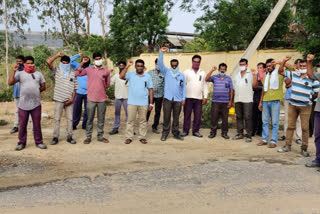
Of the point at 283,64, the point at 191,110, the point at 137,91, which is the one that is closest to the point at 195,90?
the point at 191,110

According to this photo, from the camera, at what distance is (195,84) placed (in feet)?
24.0

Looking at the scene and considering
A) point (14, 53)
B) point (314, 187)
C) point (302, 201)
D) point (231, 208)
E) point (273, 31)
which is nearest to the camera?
point (231, 208)

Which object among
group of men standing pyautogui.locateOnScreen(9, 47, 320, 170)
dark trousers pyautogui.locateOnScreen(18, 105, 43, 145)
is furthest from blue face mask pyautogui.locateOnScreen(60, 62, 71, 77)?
dark trousers pyautogui.locateOnScreen(18, 105, 43, 145)

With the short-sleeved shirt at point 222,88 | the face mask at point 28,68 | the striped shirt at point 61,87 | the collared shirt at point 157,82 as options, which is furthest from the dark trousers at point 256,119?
the face mask at point 28,68

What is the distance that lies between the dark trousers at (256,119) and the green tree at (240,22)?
25.8 ft

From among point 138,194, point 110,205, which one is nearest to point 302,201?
point 138,194

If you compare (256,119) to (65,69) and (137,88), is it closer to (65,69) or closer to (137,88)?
(137,88)

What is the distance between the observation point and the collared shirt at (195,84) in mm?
7320

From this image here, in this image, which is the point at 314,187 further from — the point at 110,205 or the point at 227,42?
the point at 227,42

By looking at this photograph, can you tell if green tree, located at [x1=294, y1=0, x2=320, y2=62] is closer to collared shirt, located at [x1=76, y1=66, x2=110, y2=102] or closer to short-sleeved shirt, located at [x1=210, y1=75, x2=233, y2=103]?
short-sleeved shirt, located at [x1=210, y1=75, x2=233, y2=103]

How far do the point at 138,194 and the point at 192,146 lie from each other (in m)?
2.90

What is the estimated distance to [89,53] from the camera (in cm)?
1983

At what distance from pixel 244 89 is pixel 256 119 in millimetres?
1049

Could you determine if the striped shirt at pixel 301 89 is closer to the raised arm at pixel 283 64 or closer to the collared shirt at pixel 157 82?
the raised arm at pixel 283 64
